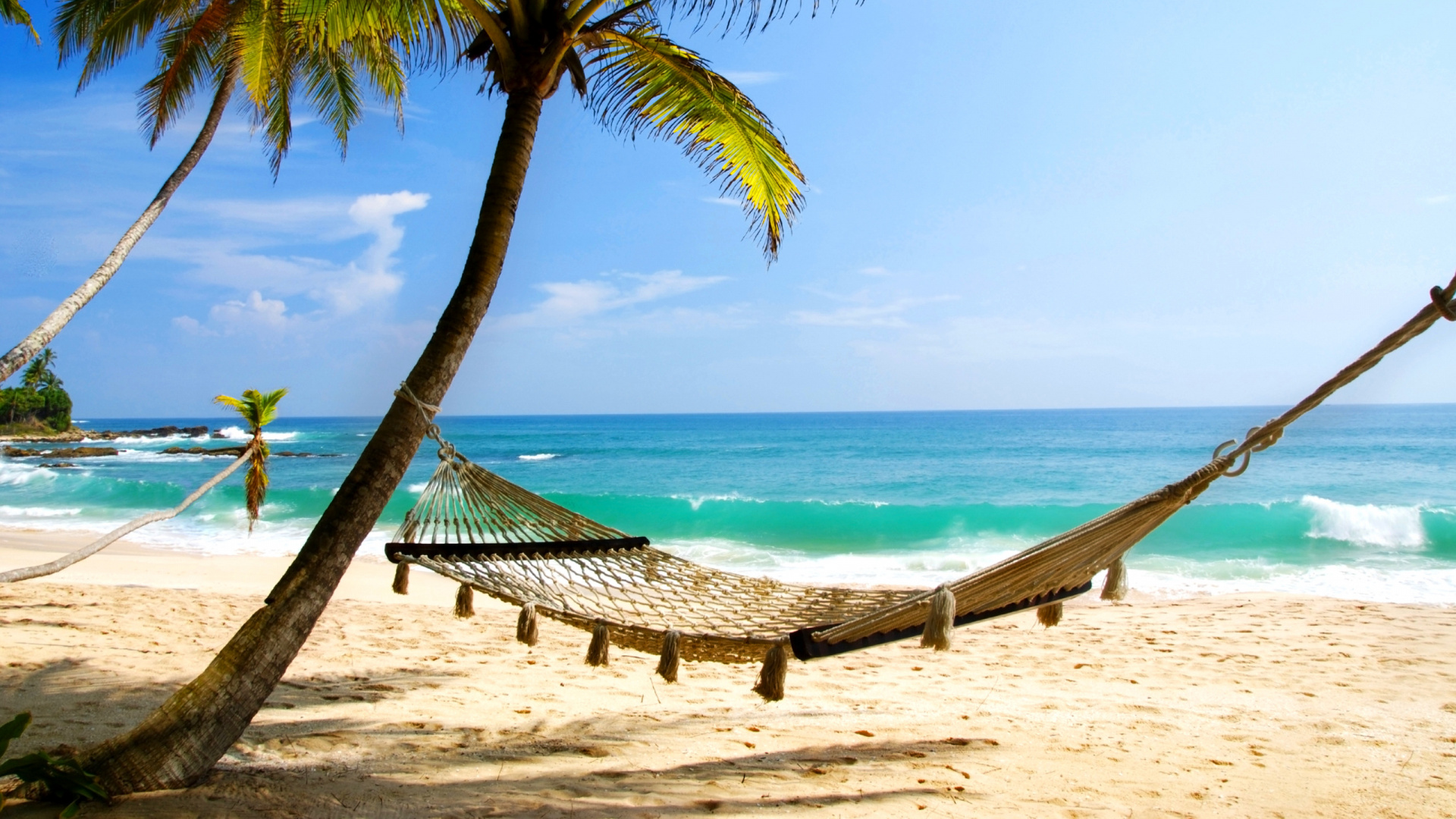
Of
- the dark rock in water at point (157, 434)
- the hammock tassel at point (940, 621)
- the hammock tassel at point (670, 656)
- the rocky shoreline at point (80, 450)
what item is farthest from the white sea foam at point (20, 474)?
the dark rock in water at point (157, 434)

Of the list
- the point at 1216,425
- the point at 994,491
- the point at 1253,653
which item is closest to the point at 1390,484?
the point at 994,491

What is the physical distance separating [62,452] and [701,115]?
2614cm

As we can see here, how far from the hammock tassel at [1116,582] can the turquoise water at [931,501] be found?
0.47m

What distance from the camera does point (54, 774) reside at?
143 centimetres

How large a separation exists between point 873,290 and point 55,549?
20.2 metres

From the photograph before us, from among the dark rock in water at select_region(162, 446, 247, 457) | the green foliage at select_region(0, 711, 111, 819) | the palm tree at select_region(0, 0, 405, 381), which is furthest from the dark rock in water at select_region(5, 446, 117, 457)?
the green foliage at select_region(0, 711, 111, 819)

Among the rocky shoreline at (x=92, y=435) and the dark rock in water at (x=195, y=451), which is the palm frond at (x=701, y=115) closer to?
the dark rock in water at (x=195, y=451)

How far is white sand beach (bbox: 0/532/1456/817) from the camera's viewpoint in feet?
5.98

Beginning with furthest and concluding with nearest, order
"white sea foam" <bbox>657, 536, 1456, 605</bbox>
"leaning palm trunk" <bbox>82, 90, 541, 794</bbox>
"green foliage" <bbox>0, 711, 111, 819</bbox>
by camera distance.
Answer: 1. "white sea foam" <bbox>657, 536, 1456, 605</bbox>
2. "leaning palm trunk" <bbox>82, 90, 541, 794</bbox>
3. "green foliage" <bbox>0, 711, 111, 819</bbox>

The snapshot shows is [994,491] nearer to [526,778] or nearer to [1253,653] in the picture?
[1253,653]

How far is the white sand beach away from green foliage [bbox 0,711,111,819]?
0.03 meters

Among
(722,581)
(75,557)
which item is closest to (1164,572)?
(722,581)

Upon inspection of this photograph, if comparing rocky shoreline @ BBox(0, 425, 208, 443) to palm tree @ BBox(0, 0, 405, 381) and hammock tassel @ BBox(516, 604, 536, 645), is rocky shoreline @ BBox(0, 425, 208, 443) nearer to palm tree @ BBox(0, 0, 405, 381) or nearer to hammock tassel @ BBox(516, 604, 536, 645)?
palm tree @ BBox(0, 0, 405, 381)

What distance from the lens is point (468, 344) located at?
183 cm
